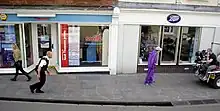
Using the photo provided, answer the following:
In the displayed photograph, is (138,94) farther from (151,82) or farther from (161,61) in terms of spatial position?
(161,61)

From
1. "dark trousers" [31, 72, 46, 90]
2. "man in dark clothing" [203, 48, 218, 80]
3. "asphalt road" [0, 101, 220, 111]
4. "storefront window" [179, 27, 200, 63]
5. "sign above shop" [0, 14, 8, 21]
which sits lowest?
"asphalt road" [0, 101, 220, 111]

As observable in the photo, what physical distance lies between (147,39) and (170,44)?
4.30 ft

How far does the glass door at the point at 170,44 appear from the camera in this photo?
35.0 feet

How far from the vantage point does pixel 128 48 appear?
10227 mm

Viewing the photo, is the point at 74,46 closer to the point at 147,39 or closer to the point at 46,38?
the point at 46,38

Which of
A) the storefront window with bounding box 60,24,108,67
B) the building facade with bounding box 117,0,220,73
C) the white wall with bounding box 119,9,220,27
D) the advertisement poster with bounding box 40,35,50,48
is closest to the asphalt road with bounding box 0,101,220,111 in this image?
the storefront window with bounding box 60,24,108,67

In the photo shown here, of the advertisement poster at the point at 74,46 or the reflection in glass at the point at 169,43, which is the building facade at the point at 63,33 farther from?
the reflection in glass at the point at 169,43

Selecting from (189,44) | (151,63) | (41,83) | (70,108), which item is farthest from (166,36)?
(41,83)

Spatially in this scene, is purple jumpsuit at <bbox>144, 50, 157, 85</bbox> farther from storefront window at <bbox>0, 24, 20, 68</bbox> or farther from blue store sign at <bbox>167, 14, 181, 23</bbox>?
storefront window at <bbox>0, 24, 20, 68</bbox>

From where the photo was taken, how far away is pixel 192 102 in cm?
758

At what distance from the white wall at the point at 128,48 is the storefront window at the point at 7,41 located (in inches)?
187

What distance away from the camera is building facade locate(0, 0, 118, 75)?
29.8 feet

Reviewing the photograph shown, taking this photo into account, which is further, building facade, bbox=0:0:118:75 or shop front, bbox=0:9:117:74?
shop front, bbox=0:9:117:74

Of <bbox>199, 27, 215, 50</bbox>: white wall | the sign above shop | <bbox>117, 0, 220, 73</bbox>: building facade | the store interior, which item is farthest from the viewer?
<bbox>199, 27, 215, 50</bbox>: white wall
